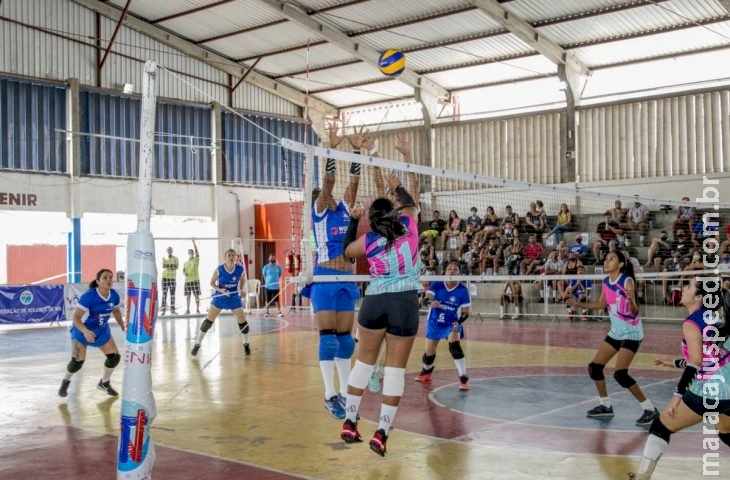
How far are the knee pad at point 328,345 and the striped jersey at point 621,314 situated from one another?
3.06 metres

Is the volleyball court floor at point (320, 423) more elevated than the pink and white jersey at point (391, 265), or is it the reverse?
the pink and white jersey at point (391, 265)

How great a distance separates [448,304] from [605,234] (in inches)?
491

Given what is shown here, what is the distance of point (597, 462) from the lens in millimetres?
6738

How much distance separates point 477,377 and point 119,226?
79.7ft

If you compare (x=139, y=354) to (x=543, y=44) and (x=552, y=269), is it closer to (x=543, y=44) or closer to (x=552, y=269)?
(x=552, y=269)

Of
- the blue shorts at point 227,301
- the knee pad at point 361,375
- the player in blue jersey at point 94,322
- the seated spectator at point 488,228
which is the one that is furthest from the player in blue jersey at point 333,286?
the seated spectator at point 488,228

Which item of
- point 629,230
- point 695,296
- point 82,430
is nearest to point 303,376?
point 82,430

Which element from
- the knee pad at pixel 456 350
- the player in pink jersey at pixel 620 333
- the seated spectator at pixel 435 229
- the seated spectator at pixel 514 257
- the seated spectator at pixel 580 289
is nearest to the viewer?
the player in pink jersey at pixel 620 333

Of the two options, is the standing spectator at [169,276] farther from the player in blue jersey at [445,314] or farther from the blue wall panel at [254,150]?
the player in blue jersey at [445,314]

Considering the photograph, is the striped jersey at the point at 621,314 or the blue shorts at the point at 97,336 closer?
the striped jersey at the point at 621,314

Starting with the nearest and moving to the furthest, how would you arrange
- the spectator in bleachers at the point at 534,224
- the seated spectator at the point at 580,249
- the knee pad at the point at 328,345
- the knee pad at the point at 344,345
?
the knee pad at the point at 328,345, the knee pad at the point at 344,345, the seated spectator at the point at 580,249, the spectator in bleachers at the point at 534,224

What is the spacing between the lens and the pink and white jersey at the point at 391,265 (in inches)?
268

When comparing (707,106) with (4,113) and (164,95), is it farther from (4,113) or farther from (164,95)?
(4,113)

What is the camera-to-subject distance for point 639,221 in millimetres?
23156
